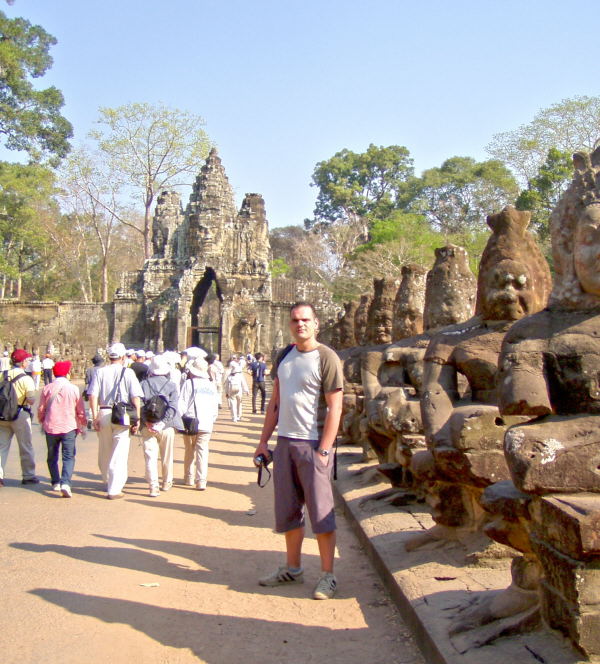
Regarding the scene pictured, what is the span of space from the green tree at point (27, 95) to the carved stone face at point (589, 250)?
34229 mm

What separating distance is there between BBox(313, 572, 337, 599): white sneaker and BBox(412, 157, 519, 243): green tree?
37802mm

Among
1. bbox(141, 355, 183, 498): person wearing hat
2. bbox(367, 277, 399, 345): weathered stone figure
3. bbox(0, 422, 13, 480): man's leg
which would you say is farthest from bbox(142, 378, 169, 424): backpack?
bbox(367, 277, 399, 345): weathered stone figure

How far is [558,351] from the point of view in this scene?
10.9 ft

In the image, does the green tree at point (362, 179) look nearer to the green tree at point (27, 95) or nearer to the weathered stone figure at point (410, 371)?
the green tree at point (27, 95)

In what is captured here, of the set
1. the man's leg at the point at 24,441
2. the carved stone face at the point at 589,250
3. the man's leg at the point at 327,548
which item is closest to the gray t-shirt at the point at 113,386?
the man's leg at the point at 24,441

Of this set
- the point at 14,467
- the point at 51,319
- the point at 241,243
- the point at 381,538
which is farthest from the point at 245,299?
the point at 381,538

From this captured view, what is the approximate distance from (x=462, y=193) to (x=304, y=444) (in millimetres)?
52640

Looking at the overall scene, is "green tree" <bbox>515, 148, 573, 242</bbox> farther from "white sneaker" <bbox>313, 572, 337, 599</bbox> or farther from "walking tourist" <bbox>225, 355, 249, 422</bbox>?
"white sneaker" <bbox>313, 572, 337, 599</bbox>

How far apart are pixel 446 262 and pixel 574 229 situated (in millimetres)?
3725

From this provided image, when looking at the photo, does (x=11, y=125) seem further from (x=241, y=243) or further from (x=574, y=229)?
(x=574, y=229)

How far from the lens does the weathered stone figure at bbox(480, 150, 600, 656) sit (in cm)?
279

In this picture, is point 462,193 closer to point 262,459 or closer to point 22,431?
point 22,431

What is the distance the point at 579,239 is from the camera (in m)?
3.33

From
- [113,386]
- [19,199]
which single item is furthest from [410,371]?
[19,199]
